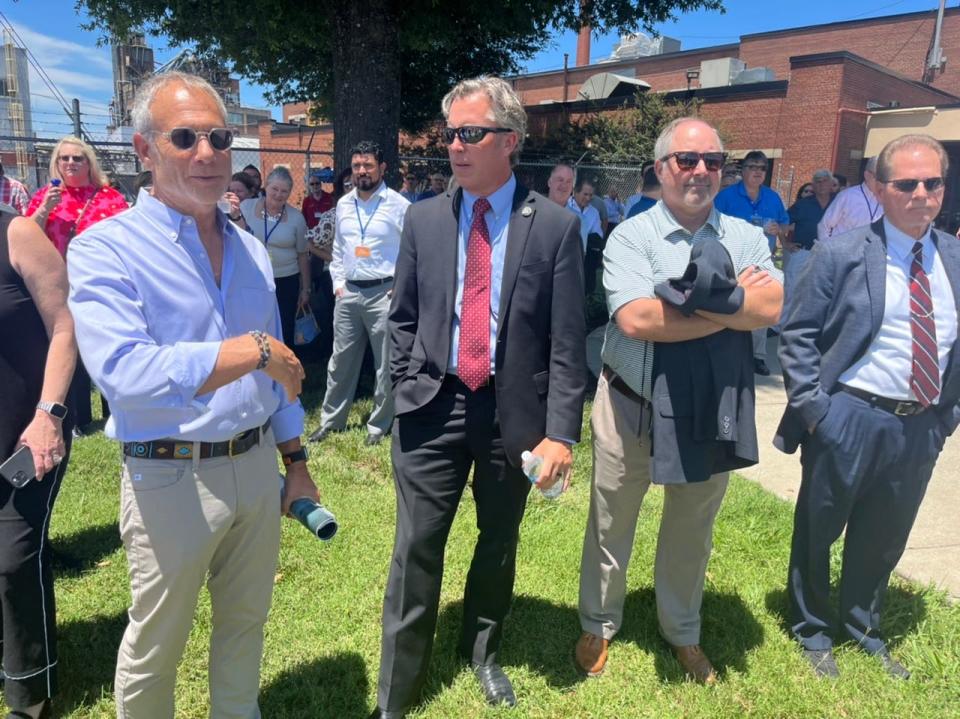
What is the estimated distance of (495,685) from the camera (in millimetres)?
2857

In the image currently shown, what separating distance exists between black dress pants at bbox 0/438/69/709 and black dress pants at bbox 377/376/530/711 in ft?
4.05

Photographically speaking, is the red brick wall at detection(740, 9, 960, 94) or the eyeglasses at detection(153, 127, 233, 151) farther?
the red brick wall at detection(740, 9, 960, 94)

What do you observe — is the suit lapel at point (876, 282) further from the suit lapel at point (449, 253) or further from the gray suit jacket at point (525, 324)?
the suit lapel at point (449, 253)

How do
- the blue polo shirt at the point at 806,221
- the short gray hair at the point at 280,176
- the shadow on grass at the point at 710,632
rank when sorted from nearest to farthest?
the shadow on grass at the point at 710,632, the short gray hair at the point at 280,176, the blue polo shirt at the point at 806,221

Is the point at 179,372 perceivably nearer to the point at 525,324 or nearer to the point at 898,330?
the point at 525,324

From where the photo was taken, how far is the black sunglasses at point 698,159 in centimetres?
262

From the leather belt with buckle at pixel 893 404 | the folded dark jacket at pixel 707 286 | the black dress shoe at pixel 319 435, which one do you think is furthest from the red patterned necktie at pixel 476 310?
the black dress shoe at pixel 319 435

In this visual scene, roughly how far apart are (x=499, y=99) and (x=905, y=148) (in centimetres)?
168

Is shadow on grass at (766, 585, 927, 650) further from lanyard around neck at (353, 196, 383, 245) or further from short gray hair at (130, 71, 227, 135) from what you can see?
lanyard around neck at (353, 196, 383, 245)

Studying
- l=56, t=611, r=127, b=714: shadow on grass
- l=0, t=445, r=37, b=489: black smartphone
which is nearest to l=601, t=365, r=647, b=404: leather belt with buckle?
l=0, t=445, r=37, b=489: black smartphone

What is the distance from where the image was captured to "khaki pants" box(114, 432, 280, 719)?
1.99 m

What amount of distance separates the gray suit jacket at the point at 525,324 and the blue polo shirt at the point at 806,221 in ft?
24.7

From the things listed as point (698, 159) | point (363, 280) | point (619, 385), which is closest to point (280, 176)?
point (363, 280)

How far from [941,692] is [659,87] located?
43.4m
